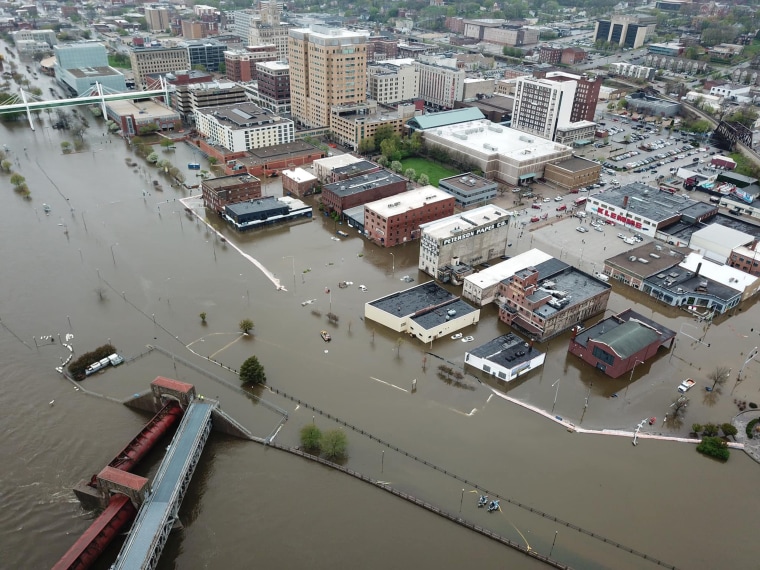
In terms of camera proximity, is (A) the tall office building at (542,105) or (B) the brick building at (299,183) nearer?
(B) the brick building at (299,183)

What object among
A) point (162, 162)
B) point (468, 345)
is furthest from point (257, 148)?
point (468, 345)

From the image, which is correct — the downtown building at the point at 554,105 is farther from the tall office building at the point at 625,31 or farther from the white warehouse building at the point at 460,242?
the tall office building at the point at 625,31

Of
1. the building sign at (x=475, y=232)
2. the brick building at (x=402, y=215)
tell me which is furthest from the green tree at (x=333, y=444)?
the brick building at (x=402, y=215)

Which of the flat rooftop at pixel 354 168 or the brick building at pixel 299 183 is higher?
the flat rooftop at pixel 354 168

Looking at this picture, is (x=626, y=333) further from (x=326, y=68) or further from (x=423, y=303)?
(x=326, y=68)

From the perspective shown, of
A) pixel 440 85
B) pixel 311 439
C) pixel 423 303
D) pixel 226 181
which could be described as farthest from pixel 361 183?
pixel 440 85

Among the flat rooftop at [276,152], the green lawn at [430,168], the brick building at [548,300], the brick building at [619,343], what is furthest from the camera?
the green lawn at [430,168]
